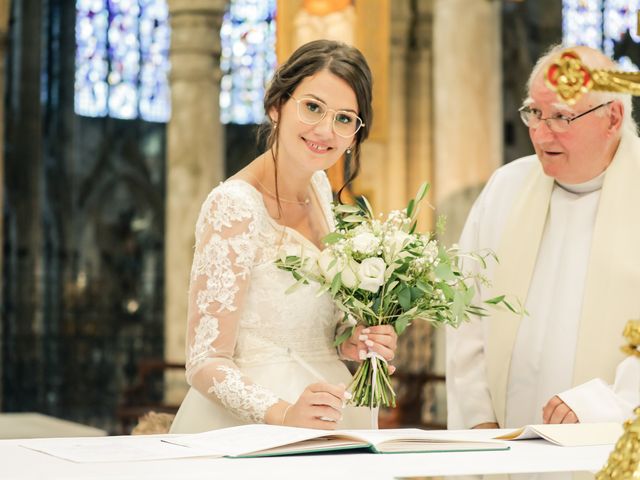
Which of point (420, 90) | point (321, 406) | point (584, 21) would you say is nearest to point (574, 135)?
point (321, 406)

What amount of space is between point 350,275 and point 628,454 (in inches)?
58.4

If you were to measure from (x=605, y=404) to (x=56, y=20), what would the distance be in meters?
22.3

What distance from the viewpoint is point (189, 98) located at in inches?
533

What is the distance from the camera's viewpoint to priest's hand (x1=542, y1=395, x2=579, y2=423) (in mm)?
3680

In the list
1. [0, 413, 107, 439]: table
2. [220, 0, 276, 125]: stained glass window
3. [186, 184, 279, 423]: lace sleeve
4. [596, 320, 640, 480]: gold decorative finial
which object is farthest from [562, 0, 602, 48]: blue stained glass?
[596, 320, 640, 480]: gold decorative finial

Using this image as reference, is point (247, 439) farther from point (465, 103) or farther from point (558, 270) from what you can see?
point (465, 103)

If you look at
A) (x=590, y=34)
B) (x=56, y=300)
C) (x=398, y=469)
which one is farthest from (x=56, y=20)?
(x=398, y=469)

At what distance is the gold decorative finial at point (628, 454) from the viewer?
6.03 feet

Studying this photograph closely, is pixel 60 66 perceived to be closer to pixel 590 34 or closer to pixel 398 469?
pixel 590 34

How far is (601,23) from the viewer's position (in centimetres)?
2253

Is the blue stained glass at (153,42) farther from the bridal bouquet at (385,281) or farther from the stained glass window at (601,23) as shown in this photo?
the bridal bouquet at (385,281)

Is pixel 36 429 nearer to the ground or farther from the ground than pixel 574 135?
nearer to the ground

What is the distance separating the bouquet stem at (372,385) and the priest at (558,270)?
0.97 metres

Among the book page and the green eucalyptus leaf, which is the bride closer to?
the green eucalyptus leaf
